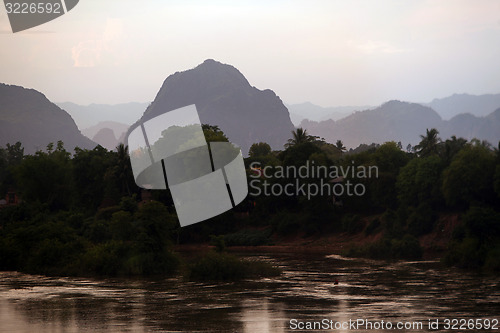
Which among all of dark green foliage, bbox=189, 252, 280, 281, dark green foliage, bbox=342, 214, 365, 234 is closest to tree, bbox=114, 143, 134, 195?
dark green foliage, bbox=342, 214, 365, 234

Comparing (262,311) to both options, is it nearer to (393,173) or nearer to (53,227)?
(53,227)

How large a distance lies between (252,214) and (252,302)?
148 feet

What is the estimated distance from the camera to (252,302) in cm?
3219

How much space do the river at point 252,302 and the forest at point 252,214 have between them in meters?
2.44

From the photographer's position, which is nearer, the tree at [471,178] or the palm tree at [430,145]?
the tree at [471,178]

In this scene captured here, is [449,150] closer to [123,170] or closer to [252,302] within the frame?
[123,170]

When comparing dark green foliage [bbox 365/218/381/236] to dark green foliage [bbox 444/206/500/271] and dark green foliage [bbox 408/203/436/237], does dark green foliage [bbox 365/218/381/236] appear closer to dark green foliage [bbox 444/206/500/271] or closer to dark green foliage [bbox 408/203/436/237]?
dark green foliage [bbox 408/203/436/237]

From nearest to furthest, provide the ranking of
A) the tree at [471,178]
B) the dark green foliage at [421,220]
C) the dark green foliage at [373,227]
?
the tree at [471,178] < the dark green foliage at [421,220] < the dark green foliage at [373,227]

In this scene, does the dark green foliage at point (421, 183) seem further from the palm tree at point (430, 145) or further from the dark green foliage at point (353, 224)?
the palm tree at point (430, 145)

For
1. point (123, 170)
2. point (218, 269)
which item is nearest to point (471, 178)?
point (218, 269)

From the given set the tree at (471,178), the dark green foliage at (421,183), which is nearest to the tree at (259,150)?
the dark green foliage at (421,183)

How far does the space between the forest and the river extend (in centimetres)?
244

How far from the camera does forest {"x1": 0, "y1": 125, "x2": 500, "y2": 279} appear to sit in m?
43.1

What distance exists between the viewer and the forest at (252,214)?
43.1m
